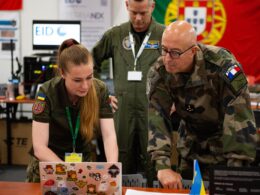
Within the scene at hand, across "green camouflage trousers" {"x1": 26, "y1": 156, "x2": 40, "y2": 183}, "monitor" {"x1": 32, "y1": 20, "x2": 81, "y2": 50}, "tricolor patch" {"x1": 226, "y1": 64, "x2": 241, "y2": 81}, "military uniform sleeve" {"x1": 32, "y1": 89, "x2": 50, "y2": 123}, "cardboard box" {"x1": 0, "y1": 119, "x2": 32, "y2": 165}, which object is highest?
"monitor" {"x1": 32, "y1": 20, "x2": 81, "y2": 50}

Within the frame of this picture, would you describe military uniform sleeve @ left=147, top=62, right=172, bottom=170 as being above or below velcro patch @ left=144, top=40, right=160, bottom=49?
below

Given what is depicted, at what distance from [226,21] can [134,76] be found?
Answer: 259cm

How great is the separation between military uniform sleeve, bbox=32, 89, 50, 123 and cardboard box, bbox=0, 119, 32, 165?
262 cm

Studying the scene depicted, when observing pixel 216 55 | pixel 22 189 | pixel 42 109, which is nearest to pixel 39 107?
pixel 42 109

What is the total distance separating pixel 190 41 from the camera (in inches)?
62.4

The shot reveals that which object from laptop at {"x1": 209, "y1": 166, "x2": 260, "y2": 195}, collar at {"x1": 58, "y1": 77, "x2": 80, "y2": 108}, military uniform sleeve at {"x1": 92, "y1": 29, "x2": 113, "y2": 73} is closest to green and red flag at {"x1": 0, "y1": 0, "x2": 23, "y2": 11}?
military uniform sleeve at {"x1": 92, "y1": 29, "x2": 113, "y2": 73}

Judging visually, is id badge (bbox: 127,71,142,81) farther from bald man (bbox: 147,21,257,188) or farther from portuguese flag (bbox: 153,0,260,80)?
portuguese flag (bbox: 153,0,260,80)

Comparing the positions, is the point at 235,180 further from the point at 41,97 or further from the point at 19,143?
the point at 19,143

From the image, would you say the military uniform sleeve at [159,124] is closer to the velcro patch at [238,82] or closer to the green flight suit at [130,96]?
the velcro patch at [238,82]

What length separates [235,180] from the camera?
1.09 m

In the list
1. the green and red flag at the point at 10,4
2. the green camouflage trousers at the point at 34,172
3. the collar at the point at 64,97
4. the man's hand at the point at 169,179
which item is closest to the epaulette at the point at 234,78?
the man's hand at the point at 169,179

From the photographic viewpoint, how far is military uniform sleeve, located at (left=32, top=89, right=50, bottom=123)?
1.89 m

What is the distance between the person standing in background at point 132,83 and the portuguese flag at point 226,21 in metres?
2.23

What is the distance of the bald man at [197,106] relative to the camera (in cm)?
155
